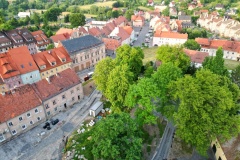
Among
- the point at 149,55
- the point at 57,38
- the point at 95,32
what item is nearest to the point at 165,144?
the point at 149,55

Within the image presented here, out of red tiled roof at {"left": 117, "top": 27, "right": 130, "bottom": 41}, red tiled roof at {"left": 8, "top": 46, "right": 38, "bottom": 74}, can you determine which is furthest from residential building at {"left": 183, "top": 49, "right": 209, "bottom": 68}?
red tiled roof at {"left": 8, "top": 46, "right": 38, "bottom": 74}

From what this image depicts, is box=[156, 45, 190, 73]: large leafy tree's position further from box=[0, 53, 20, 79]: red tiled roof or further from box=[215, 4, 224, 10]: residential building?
box=[215, 4, 224, 10]: residential building

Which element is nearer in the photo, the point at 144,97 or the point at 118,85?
the point at 144,97

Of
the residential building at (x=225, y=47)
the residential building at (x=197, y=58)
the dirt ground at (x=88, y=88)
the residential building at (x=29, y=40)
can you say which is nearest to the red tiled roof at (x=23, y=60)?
the dirt ground at (x=88, y=88)

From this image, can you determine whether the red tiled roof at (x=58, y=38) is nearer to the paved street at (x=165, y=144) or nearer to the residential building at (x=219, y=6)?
the paved street at (x=165, y=144)

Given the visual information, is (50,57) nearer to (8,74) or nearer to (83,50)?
(83,50)

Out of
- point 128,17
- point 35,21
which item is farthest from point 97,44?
point 128,17
